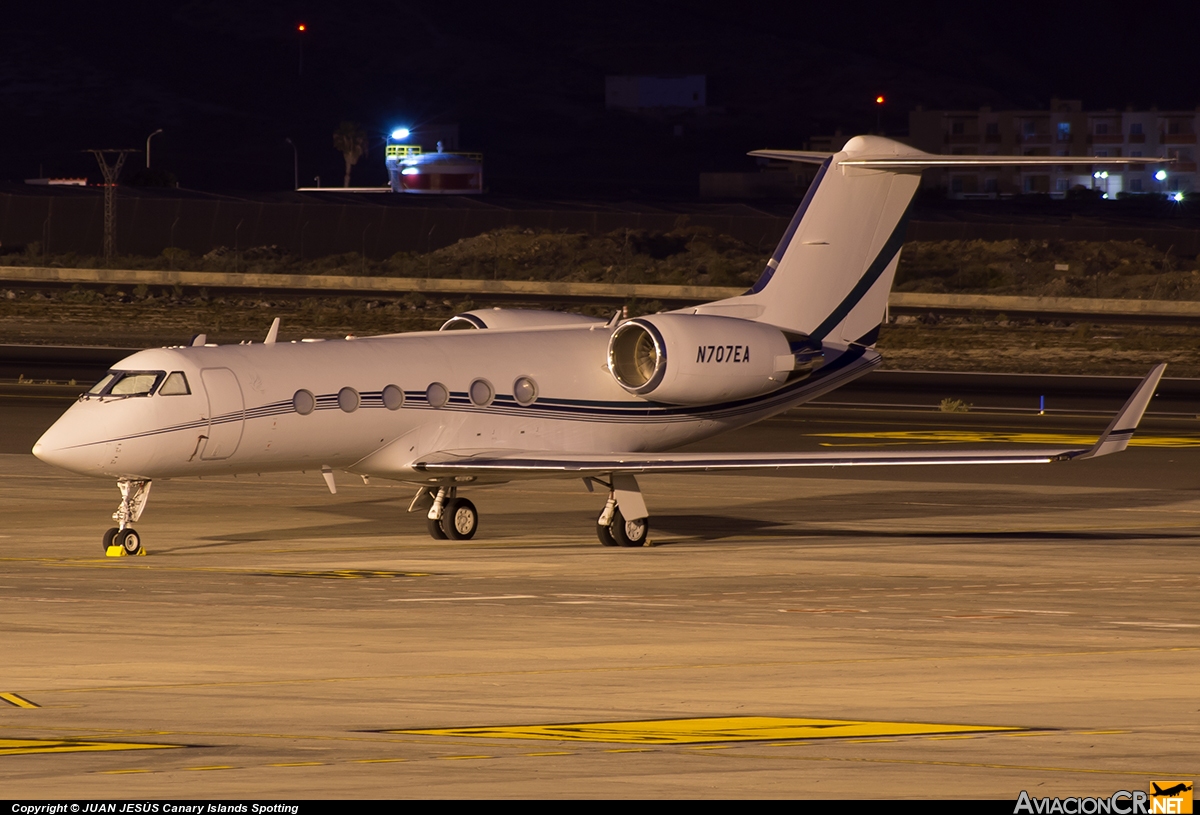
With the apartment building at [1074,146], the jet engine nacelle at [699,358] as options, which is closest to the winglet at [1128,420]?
the jet engine nacelle at [699,358]

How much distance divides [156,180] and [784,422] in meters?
113

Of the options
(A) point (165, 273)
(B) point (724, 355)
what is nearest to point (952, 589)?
(B) point (724, 355)

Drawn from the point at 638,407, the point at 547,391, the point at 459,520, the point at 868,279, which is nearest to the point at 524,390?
the point at 547,391

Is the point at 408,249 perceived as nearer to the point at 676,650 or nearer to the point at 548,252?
the point at 548,252

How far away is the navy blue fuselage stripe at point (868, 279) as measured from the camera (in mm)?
28688

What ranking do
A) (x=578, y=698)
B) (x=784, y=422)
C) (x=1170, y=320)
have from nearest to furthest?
(x=578, y=698)
(x=784, y=422)
(x=1170, y=320)

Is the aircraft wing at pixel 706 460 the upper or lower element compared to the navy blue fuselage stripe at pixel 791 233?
lower

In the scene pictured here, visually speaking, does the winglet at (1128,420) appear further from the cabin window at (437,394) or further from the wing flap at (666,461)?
the cabin window at (437,394)

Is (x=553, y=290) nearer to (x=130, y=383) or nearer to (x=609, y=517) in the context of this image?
(x=609, y=517)

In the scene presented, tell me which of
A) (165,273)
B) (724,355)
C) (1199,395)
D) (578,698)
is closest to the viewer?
(578,698)

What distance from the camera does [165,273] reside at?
9306cm

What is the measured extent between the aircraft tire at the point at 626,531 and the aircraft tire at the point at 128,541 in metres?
6.09

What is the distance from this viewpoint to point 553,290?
86.6m

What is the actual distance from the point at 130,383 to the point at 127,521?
170 centimetres
